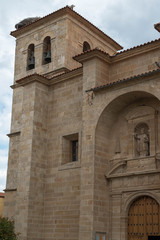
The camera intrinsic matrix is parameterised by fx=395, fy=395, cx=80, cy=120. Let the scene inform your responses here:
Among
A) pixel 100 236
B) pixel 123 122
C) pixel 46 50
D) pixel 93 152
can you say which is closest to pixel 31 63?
pixel 46 50

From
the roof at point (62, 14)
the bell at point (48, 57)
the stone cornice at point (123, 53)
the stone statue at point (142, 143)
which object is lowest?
the stone statue at point (142, 143)

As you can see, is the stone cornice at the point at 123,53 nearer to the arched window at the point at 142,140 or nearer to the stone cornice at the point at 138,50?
the stone cornice at the point at 138,50

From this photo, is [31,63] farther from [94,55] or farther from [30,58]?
[94,55]

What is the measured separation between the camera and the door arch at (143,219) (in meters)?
13.0

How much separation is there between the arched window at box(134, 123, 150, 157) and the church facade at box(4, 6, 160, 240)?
4cm

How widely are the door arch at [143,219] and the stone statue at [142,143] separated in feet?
5.11

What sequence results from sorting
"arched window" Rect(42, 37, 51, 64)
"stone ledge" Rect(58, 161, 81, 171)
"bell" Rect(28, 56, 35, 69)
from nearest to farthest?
"stone ledge" Rect(58, 161, 81, 171)
"arched window" Rect(42, 37, 51, 64)
"bell" Rect(28, 56, 35, 69)

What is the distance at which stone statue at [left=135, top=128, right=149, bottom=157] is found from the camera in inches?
547

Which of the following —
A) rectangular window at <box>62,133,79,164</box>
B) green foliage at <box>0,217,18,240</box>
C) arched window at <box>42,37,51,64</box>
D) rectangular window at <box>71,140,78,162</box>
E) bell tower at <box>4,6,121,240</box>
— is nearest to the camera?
green foliage at <box>0,217,18,240</box>

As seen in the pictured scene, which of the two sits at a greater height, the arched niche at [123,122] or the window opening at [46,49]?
the window opening at [46,49]

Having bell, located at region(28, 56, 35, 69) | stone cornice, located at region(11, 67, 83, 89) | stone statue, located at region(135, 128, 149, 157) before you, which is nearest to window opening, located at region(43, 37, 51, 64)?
bell, located at region(28, 56, 35, 69)

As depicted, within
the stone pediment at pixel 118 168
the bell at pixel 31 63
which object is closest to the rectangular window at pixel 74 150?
the stone pediment at pixel 118 168

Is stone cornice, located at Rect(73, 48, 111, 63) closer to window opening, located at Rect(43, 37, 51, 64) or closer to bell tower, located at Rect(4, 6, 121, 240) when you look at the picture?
bell tower, located at Rect(4, 6, 121, 240)

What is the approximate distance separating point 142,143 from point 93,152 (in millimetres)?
1779
